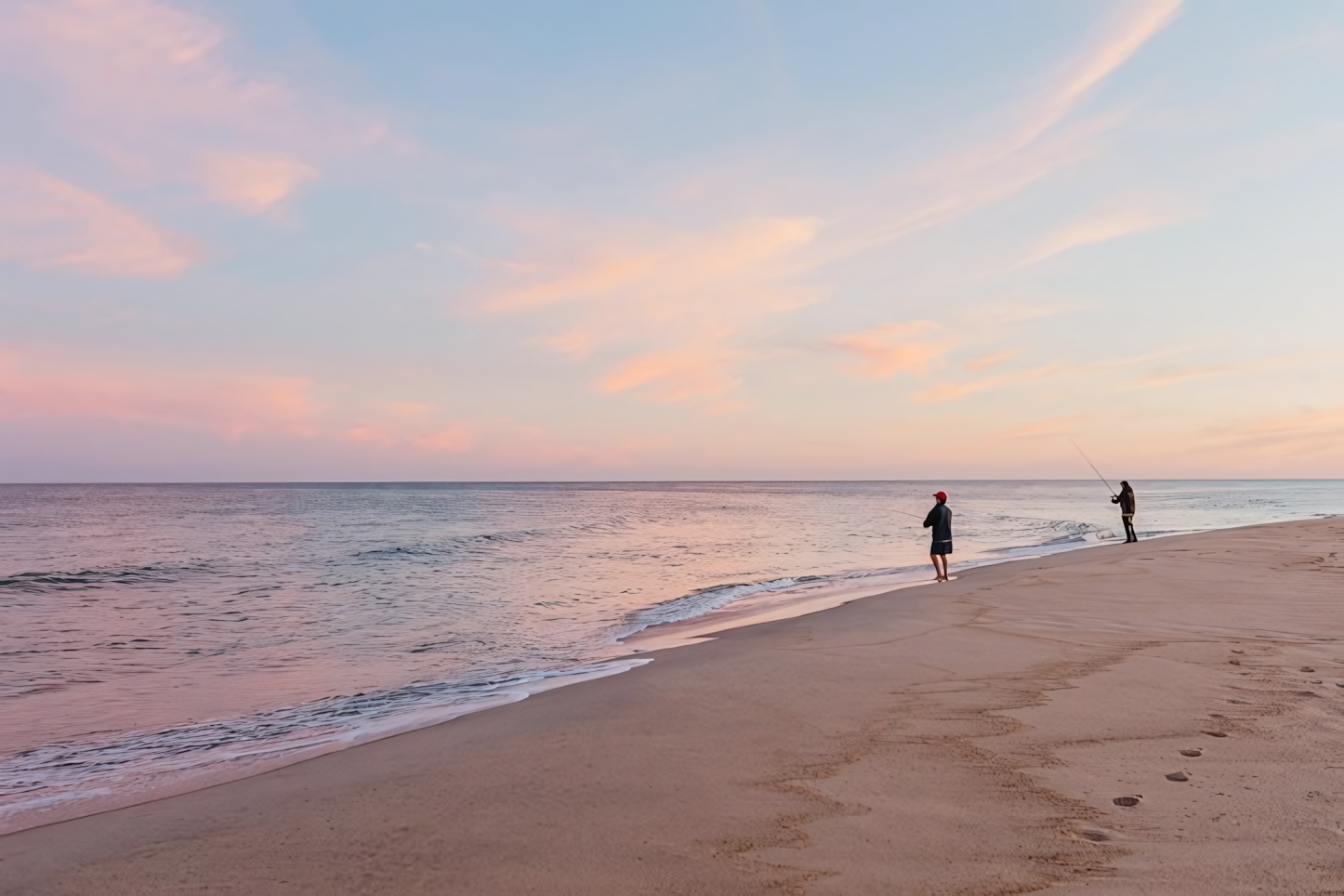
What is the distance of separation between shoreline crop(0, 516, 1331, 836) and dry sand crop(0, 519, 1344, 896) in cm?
51

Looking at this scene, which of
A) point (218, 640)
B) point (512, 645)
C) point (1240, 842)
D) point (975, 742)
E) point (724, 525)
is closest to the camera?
point (1240, 842)

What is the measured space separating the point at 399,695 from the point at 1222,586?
12106 mm

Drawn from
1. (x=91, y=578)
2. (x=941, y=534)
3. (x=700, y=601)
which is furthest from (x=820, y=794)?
(x=91, y=578)

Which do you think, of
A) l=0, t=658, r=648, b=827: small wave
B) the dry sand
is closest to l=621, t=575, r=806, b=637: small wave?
l=0, t=658, r=648, b=827: small wave

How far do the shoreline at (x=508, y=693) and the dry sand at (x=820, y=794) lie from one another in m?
0.51

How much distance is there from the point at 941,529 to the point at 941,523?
13 cm

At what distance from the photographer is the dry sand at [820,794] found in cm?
336

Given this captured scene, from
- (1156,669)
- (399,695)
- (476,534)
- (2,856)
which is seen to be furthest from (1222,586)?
(476,534)

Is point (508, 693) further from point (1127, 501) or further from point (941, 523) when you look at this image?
point (1127, 501)

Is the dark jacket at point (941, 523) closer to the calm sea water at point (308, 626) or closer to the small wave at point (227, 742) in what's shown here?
the calm sea water at point (308, 626)

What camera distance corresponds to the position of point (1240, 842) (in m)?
3.38

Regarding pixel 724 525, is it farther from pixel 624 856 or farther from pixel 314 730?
pixel 624 856

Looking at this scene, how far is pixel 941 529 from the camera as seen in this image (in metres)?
16.7

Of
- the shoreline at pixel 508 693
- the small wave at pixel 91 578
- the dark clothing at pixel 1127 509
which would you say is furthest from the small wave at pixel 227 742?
the dark clothing at pixel 1127 509
